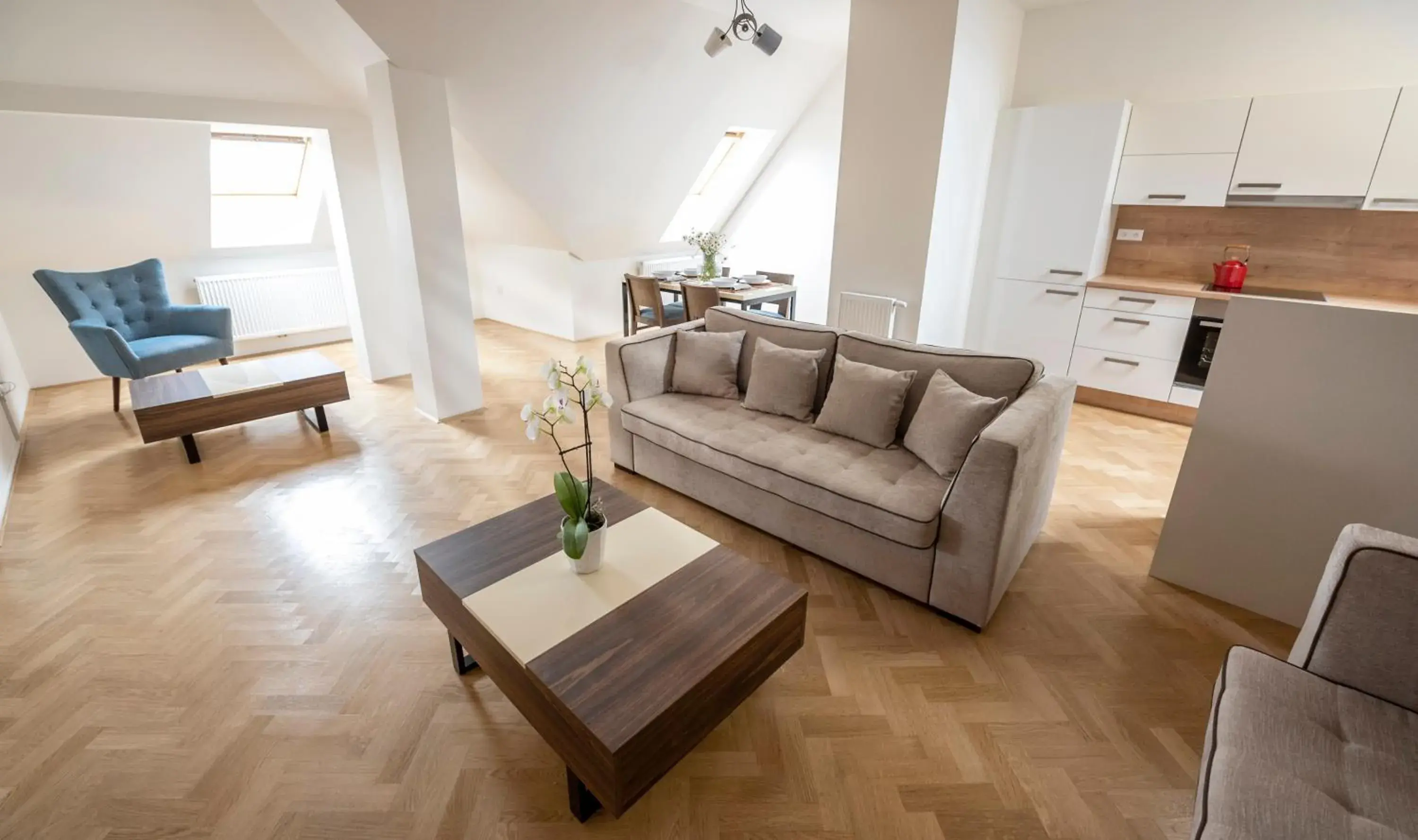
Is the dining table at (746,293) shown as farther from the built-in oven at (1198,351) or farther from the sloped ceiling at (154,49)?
the sloped ceiling at (154,49)

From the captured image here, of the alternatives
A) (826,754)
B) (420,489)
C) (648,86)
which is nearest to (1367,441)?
(826,754)

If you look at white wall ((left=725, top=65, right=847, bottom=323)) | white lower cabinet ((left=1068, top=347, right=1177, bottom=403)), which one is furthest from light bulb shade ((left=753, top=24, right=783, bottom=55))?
white lower cabinet ((left=1068, top=347, right=1177, bottom=403))

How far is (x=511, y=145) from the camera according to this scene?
430 cm

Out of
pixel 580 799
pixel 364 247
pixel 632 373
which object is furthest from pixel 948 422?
pixel 364 247

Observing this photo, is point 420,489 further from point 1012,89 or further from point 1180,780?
point 1012,89

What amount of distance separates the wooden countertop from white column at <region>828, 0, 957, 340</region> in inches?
55.2

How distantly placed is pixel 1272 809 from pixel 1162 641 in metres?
1.24

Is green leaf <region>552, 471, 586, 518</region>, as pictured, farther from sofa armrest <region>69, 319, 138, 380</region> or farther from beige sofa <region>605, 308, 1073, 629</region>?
sofa armrest <region>69, 319, 138, 380</region>

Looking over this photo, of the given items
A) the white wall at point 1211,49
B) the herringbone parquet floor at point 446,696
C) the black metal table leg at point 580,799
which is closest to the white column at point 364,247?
the herringbone parquet floor at point 446,696

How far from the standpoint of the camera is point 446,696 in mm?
1875

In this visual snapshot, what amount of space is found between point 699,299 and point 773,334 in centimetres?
141

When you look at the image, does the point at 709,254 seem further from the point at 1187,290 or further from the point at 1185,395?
the point at 1185,395

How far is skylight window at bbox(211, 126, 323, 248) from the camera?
4.82 metres

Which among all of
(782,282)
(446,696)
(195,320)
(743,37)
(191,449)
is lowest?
(446,696)
